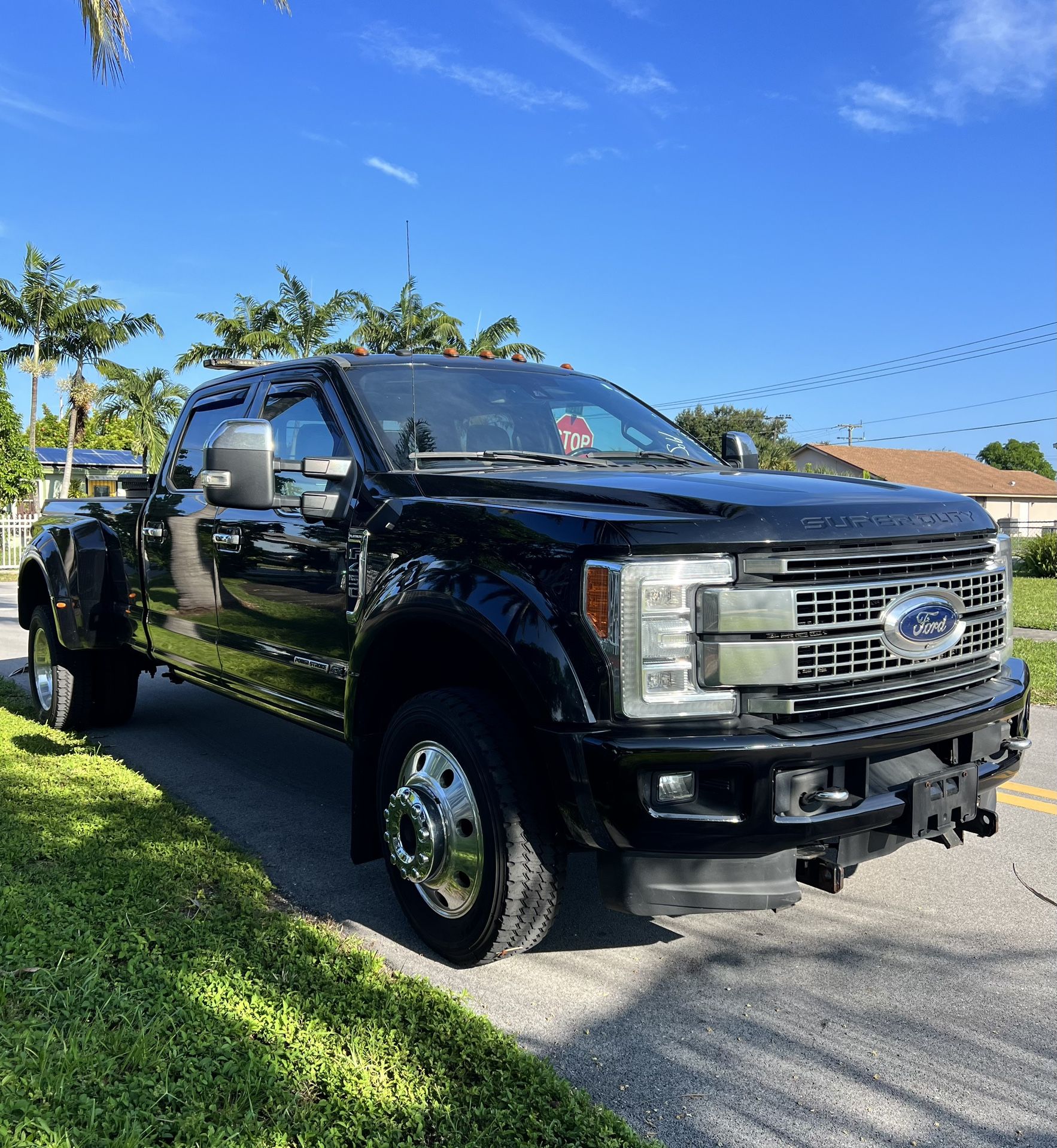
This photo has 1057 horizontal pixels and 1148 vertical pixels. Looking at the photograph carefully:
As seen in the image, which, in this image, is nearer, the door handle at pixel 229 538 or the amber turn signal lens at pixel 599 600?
the amber turn signal lens at pixel 599 600

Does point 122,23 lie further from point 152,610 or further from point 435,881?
point 435,881

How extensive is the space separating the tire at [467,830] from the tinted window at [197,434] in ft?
7.76

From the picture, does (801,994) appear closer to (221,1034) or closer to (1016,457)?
(221,1034)

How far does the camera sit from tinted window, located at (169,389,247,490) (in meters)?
5.24

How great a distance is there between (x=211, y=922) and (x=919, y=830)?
2.36 meters

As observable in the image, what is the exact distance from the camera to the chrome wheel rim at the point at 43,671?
6.73 m

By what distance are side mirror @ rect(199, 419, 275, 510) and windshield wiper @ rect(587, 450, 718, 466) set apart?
4.28 feet

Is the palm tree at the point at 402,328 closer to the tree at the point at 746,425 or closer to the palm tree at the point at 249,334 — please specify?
the palm tree at the point at 249,334

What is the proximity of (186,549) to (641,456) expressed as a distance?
2.35m

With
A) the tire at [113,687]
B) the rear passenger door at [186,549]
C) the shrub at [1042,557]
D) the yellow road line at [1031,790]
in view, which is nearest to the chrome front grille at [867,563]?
the yellow road line at [1031,790]

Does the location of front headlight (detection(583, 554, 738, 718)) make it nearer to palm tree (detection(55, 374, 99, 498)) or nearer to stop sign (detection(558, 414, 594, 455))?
stop sign (detection(558, 414, 594, 455))

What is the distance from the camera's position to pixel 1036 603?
617 inches

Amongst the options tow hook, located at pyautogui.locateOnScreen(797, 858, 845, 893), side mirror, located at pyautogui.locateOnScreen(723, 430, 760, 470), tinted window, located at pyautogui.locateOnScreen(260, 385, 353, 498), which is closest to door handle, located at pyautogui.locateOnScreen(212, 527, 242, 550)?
tinted window, located at pyautogui.locateOnScreen(260, 385, 353, 498)

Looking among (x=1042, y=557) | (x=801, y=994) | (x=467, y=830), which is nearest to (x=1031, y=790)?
(x=801, y=994)
